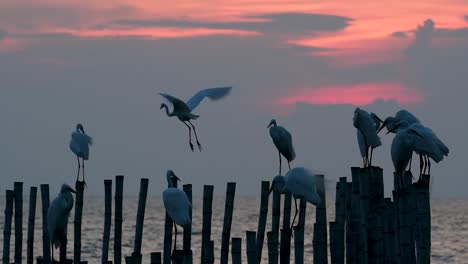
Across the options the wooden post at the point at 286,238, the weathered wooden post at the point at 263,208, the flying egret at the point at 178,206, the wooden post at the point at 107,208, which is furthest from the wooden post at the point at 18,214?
the wooden post at the point at 286,238

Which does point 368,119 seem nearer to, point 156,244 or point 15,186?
point 15,186

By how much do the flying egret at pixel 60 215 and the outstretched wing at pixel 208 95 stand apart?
463cm

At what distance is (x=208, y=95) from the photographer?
2038 cm

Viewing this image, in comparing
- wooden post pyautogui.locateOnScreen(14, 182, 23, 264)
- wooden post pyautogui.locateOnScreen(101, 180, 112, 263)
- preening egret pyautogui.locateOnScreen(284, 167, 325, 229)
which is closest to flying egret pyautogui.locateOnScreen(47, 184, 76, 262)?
wooden post pyautogui.locateOnScreen(101, 180, 112, 263)

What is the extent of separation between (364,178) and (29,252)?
693cm

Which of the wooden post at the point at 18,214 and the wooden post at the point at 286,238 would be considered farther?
the wooden post at the point at 18,214

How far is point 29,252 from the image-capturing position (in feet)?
59.2

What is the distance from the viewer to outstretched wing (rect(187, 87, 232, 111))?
2003 centimetres

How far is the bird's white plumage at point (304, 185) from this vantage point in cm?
1479

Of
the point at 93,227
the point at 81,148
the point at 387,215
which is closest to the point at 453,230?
the point at 93,227

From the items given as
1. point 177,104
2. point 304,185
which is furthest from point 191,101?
point 304,185

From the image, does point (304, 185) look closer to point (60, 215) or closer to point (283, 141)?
point (60, 215)

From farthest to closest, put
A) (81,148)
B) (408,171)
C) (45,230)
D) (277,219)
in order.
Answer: (81,148), (45,230), (277,219), (408,171)

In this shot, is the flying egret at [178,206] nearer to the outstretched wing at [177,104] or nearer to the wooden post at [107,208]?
the wooden post at [107,208]
